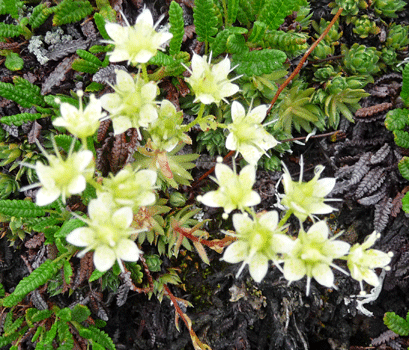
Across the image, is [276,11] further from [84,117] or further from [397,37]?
[84,117]

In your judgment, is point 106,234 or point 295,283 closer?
point 106,234

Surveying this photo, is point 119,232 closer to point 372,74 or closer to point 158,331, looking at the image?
point 158,331

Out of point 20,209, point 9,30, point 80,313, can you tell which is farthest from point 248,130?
point 9,30

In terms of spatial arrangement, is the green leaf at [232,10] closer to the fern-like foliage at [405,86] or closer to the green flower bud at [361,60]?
the green flower bud at [361,60]

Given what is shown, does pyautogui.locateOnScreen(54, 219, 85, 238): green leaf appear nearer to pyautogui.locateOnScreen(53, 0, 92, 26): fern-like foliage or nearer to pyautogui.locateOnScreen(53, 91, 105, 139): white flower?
pyautogui.locateOnScreen(53, 91, 105, 139): white flower

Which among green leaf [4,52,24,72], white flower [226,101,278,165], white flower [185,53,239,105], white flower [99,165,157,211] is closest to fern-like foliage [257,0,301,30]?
white flower [185,53,239,105]

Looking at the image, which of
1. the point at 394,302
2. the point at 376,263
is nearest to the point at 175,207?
the point at 376,263
